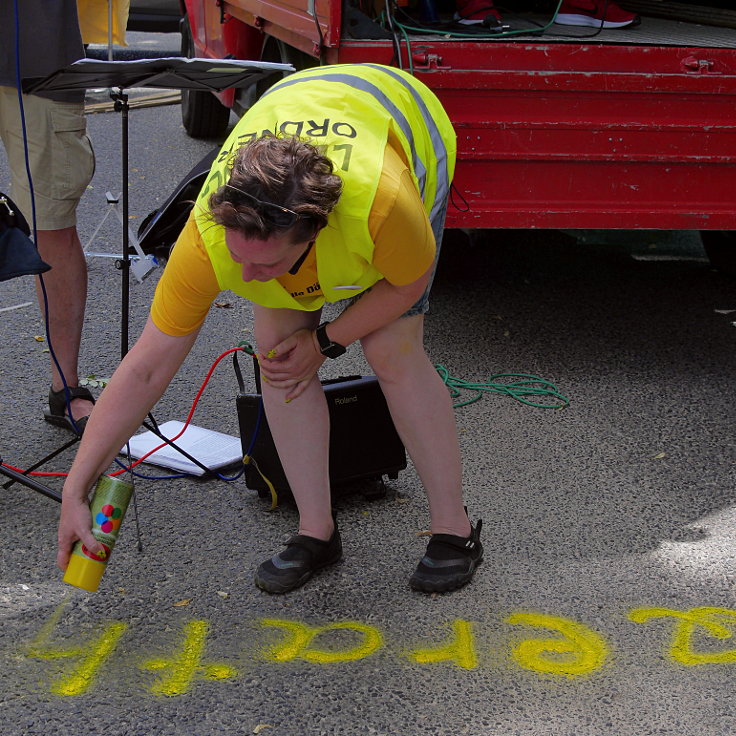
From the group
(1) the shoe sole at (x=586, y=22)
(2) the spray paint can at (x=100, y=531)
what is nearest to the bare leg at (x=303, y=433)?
(2) the spray paint can at (x=100, y=531)

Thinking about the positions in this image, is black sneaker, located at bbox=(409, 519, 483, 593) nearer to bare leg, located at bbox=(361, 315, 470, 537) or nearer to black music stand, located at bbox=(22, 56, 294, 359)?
bare leg, located at bbox=(361, 315, 470, 537)

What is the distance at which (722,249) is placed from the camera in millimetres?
5359

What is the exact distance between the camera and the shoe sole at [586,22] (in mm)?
4754

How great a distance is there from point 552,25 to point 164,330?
316 centimetres

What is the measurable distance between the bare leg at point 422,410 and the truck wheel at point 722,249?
10.3ft

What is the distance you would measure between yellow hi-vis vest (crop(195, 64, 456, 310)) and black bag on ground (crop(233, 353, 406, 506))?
0.61m

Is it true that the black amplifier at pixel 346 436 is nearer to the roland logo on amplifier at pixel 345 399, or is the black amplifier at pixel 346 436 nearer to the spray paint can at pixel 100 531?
the roland logo on amplifier at pixel 345 399

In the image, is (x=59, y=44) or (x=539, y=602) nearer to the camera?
(x=539, y=602)

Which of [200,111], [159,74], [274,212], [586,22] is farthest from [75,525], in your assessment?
[200,111]

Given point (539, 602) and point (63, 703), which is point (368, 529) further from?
point (63, 703)

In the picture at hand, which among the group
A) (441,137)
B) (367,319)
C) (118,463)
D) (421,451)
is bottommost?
(118,463)

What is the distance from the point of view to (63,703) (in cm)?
230

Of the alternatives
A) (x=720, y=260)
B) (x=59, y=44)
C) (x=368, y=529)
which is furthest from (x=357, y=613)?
(x=720, y=260)

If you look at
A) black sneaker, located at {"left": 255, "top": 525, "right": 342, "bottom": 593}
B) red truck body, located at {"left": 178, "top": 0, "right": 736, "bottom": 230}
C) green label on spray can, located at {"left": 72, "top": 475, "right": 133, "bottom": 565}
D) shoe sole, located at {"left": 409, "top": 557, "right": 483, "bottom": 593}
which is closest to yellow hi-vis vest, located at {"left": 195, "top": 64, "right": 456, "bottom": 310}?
green label on spray can, located at {"left": 72, "top": 475, "right": 133, "bottom": 565}
